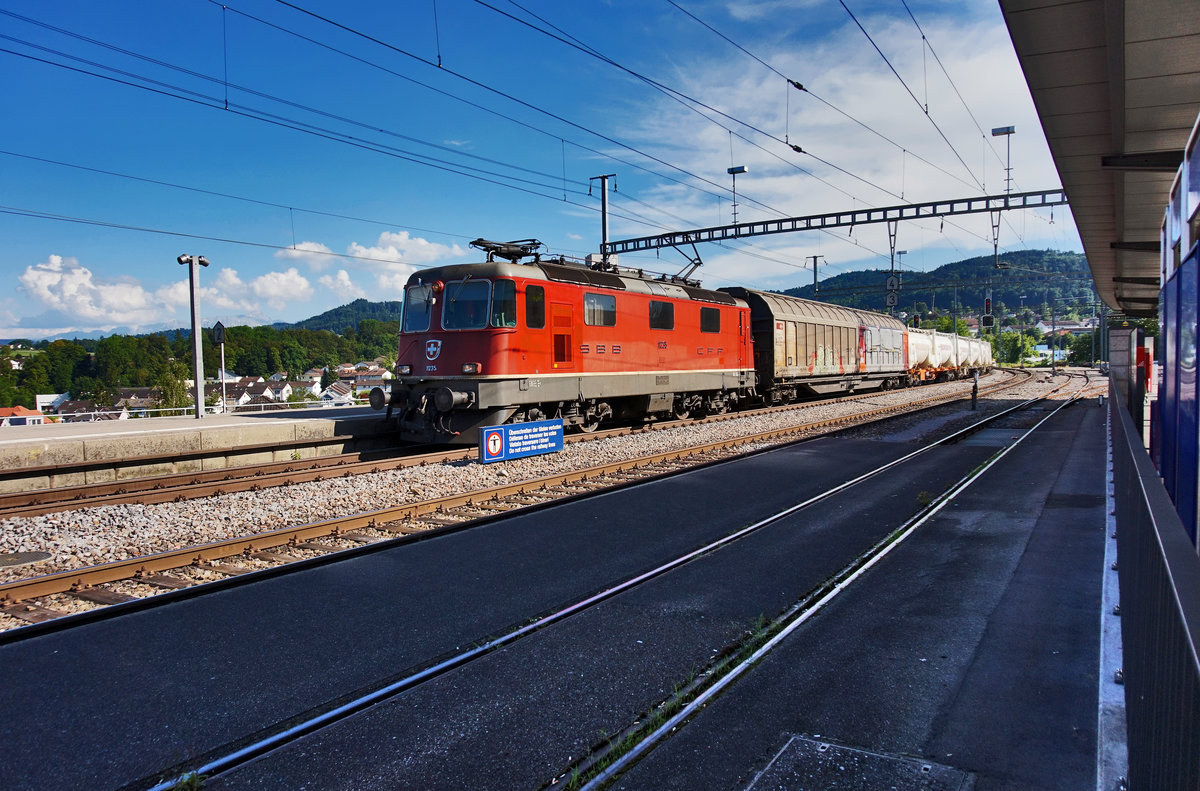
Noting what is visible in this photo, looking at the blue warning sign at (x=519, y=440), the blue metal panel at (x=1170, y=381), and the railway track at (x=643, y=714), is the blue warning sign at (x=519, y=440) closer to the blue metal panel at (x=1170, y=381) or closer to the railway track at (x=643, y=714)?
the railway track at (x=643, y=714)

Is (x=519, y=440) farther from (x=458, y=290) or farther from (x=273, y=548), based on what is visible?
(x=273, y=548)

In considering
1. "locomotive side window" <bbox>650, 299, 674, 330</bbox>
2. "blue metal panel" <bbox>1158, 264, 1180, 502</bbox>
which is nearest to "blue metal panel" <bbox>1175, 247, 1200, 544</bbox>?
"blue metal panel" <bbox>1158, 264, 1180, 502</bbox>

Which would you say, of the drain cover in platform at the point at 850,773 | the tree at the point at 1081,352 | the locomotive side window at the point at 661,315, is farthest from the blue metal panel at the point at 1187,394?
the tree at the point at 1081,352

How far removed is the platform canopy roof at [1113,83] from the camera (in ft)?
25.1

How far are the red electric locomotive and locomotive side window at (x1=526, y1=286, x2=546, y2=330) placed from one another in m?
0.02

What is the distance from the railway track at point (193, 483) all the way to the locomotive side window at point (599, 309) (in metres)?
4.19

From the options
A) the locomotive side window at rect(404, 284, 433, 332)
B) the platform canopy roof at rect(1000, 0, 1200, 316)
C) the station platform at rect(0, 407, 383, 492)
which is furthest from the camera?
the locomotive side window at rect(404, 284, 433, 332)

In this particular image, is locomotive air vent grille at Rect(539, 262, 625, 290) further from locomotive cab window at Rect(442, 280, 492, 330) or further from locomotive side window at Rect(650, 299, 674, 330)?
locomotive cab window at Rect(442, 280, 492, 330)

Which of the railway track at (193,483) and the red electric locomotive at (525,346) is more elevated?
the red electric locomotive at (525,346)

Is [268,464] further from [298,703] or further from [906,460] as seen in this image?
[906,460]

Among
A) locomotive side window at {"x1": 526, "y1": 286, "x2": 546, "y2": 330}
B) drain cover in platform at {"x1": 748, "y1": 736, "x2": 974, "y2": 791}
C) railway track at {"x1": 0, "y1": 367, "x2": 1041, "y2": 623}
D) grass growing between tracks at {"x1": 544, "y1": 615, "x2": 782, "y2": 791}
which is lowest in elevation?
drain cover in platform at {"x1": 748, "y1": 736, "x2": 974, "y2": 791}

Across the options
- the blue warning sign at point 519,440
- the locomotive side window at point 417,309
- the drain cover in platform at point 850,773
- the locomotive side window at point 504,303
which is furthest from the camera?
the locomotive side window at point 417,309

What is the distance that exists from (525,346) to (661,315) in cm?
548

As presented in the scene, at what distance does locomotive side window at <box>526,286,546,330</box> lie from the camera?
47.1 ft
